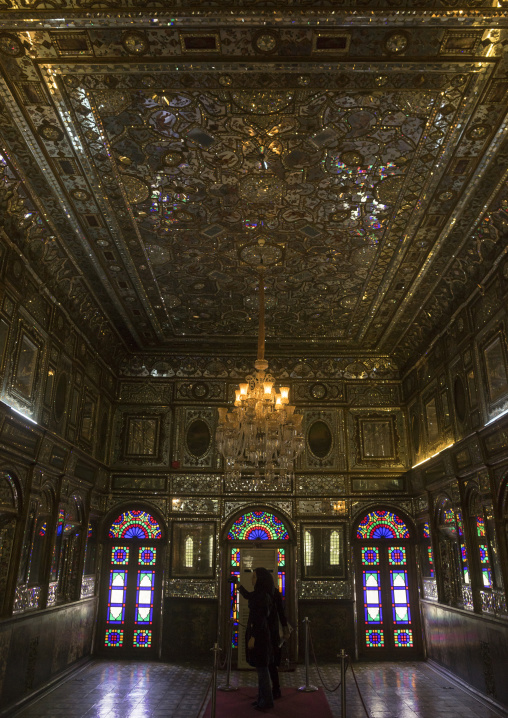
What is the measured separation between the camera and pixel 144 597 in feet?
31.1

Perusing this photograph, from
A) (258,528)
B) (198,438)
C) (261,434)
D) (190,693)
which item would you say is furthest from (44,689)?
(198,438)

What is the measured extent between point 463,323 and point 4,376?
20.0 feet

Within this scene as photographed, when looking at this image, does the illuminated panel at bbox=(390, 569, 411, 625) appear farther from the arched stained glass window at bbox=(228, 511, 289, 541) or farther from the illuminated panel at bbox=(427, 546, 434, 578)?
the arched stained glass window at bbox=(228, 511, 289, 541)

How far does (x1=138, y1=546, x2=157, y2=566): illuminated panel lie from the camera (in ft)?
31.6

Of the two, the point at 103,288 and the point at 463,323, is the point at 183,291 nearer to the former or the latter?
the point at 103,288

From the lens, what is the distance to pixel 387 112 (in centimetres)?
484

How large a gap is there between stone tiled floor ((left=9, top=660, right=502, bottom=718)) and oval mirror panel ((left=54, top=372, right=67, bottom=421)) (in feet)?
11.8

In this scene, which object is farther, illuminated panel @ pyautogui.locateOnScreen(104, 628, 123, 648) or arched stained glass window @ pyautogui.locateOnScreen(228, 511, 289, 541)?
arched stained glass window @ pyautogui.locateOnScreen(228, 511, 289, 541)

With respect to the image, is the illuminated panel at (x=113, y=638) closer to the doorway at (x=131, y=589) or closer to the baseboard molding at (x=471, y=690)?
the doorway at (x=131, y=589)

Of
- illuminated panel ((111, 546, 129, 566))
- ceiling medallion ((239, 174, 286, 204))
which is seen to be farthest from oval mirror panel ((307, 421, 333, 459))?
ceiling medallion ((239, 174, 286, 204))

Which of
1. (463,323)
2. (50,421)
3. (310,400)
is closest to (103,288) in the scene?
(50,421)

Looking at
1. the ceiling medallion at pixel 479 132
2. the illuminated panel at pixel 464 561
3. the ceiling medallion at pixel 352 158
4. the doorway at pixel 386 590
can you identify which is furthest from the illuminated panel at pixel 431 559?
the ceiling medallion at pixel 479 132

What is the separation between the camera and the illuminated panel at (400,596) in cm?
941

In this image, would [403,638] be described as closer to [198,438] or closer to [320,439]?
[320,439]
